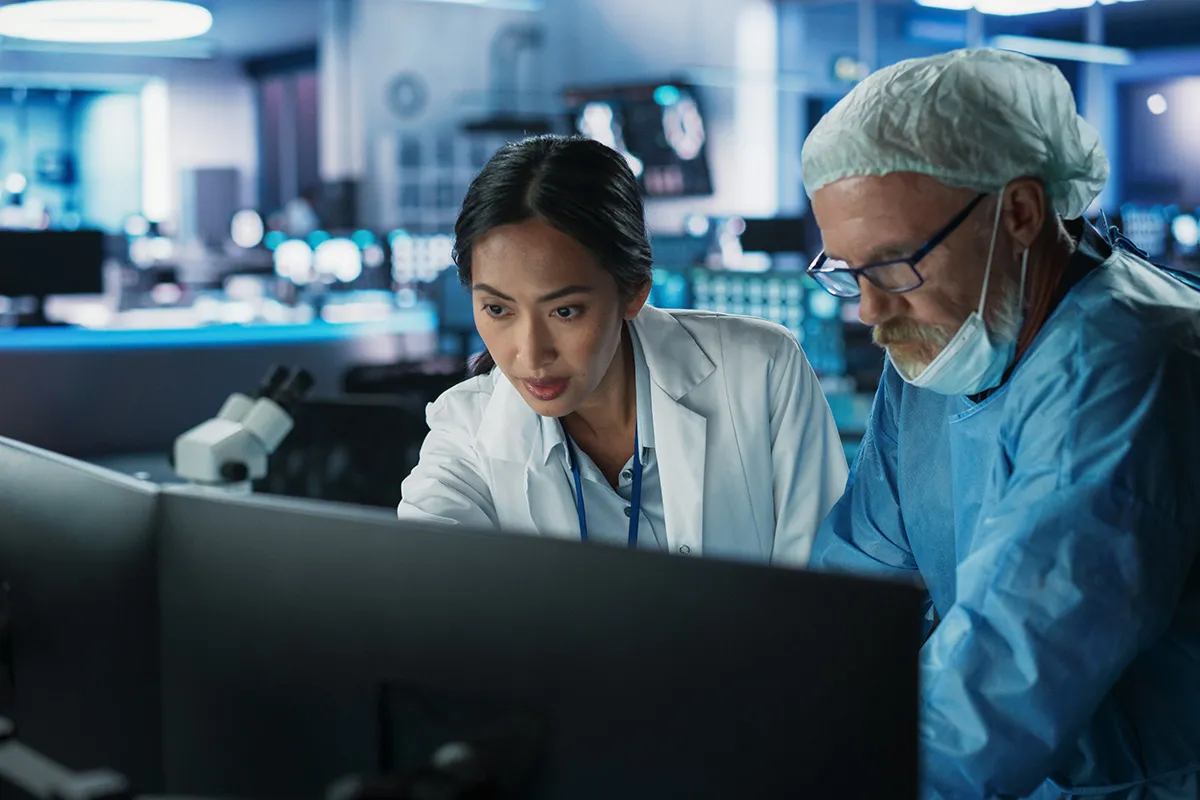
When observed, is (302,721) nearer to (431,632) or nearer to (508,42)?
(431,632)

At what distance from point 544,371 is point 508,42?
1325 cm

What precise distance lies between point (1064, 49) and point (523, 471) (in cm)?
Answer: 1165

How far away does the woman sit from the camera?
1633 millimetres

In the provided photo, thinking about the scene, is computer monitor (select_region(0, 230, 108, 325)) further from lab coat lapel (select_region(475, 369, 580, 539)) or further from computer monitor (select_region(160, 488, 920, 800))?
computer monitor (select_region(160, 488, 920, 800))

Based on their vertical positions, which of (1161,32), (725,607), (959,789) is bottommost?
(959,789)

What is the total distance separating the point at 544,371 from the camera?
162cm

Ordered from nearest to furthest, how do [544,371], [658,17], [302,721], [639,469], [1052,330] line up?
1. [302,721]
2. [1052,330]
3. [544,371]
4. [639,469]
5. [658,17]

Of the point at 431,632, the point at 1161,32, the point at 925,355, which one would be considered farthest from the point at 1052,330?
the point at 1161,32

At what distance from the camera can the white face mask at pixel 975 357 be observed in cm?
128

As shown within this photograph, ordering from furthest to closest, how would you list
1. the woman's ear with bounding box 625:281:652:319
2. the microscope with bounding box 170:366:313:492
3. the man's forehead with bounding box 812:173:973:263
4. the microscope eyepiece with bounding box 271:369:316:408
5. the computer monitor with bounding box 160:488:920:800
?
1. the microscope eyepiece with bounding box 271:369:316:408
2. the microscope with bounding box 170:366:313:492
3. the woman's ear with bounding box 625:281:652:319
4. the man's forehead with bounding box 812:173:973:263
5. the computer monitor with bounding box 160:488:920:800

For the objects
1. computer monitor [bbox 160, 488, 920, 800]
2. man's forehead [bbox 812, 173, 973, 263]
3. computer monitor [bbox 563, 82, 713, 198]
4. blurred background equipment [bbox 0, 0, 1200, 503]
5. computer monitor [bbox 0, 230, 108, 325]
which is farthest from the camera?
computer monitor [bbox 563, 82, 713, 198]

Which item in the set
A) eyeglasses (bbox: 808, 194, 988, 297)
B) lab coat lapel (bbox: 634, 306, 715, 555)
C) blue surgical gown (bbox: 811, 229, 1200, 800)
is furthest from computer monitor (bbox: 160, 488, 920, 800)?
lab coat lapel (bbox: 634, 306, 715, 555)

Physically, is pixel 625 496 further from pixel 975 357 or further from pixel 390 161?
pixel 390 161

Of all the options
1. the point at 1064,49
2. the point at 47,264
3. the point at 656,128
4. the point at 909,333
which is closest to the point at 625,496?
the point at 909,333
